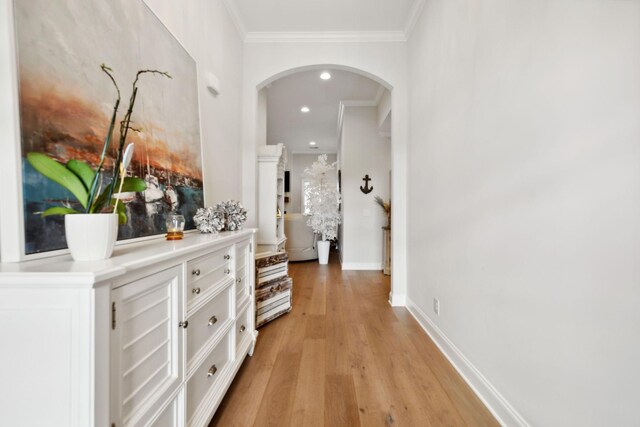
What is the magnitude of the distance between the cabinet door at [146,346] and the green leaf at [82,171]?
34cm

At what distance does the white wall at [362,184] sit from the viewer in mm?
5297

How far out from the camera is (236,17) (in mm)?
2936

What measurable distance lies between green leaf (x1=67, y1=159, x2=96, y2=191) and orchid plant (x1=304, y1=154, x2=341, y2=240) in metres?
4.92

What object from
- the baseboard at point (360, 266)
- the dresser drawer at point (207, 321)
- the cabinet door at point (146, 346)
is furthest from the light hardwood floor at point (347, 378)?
the baseboard at point (360, 266)

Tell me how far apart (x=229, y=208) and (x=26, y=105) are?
1.17 meters

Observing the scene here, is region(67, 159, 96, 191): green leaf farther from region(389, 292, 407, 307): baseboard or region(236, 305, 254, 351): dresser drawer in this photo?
region(389, 292, 407, 307): baseboard

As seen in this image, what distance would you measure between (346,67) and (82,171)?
10.0 ft

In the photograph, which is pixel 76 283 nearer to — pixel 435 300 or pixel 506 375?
pixel 506 375

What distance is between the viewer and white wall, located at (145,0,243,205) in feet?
6.41

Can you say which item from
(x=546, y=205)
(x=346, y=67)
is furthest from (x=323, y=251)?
(x=546, y=205)

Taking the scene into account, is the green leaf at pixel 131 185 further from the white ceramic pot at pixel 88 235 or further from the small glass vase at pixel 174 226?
the small glass vase at pixel 174 226

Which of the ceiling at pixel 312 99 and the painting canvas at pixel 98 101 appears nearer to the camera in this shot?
the painting canvas at pixel 98 101

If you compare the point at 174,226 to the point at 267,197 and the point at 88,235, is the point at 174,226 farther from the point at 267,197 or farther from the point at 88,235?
the point at 267,197

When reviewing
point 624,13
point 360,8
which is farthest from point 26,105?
point 360,8
